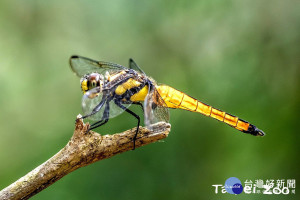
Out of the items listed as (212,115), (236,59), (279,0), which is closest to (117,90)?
(212,115)

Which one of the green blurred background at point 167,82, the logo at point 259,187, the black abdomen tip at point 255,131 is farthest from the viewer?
the green blurred background at point 167,82

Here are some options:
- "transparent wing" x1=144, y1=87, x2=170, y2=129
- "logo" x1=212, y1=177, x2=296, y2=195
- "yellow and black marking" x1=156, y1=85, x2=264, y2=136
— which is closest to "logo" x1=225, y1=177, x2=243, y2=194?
"logo" x1=212, y1=177, x2=296, y2=195

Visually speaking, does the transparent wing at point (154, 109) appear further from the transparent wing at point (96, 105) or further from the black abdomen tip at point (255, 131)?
the black abdomen tip at point (255, 131)

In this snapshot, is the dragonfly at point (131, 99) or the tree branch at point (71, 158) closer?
the tree branch at point (71, 158)

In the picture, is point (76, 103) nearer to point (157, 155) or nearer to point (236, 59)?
point (157, 155)

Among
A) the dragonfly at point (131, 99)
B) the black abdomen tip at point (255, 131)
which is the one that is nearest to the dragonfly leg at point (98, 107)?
the dragonfly at point (131, 99)

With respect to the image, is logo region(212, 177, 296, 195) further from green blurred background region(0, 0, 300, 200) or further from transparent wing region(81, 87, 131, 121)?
transparent wing region(81, 87, 131, 121)

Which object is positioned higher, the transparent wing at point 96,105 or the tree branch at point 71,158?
the transparent wing at point 96,105
